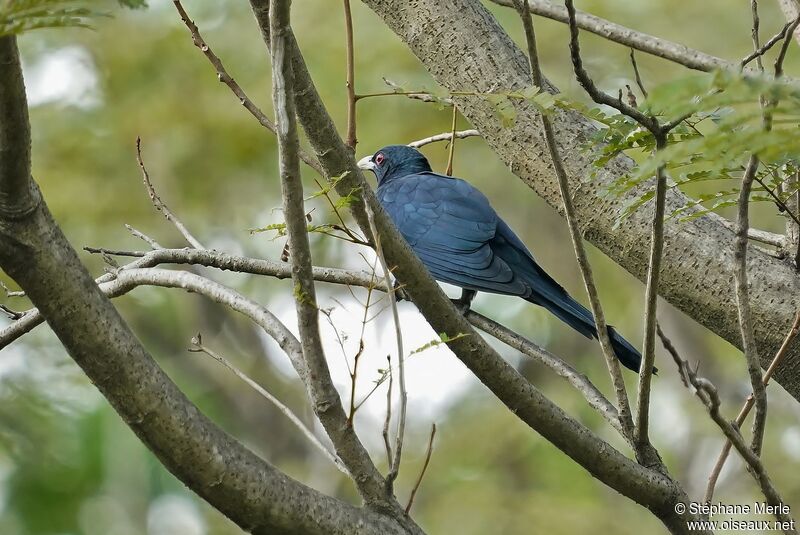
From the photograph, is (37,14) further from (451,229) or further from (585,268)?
(451,229)

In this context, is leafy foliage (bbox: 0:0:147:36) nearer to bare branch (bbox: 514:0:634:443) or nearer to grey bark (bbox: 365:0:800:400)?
bare branch (bbox: 514:0:634:443)

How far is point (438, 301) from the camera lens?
285 cm

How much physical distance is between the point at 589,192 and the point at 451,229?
7.45 feet

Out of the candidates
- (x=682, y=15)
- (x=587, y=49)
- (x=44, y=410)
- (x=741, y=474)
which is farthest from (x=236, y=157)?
(x=741, y=474)

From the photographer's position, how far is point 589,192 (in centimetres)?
359

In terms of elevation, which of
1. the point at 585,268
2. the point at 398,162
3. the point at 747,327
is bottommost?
the point at 747,327

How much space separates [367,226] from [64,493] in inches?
480

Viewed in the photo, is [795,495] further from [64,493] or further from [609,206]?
[64,493]

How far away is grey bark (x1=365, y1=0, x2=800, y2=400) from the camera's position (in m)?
3.31

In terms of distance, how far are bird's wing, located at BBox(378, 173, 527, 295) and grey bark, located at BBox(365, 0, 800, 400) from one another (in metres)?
1.60

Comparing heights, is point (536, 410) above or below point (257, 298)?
below

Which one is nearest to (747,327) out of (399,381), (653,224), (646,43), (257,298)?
(653,224)

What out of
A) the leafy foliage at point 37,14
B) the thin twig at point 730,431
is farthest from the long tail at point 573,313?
the leafy foliage at point 37,14

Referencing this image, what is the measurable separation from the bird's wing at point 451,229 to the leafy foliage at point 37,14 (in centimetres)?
379
